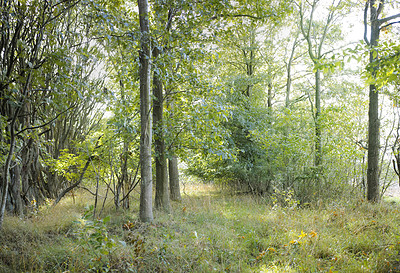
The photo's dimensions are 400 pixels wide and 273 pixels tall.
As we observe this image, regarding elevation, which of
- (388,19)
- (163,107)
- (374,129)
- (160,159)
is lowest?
(160,159)

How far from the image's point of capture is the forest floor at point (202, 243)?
330cm

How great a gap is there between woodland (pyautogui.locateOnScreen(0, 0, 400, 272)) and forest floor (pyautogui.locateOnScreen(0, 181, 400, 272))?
0.10 ft

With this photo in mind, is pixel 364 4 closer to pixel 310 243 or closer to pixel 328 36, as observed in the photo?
pixel 328 36

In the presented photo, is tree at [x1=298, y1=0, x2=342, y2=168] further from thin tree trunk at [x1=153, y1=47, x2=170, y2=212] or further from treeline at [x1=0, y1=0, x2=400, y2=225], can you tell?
thin tree trunk at [x1=153, y1=47, x2=170, y2=212]

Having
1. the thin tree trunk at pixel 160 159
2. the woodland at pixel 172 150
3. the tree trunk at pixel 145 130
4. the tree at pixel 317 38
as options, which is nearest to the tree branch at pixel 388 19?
the woodland at pixel 172 150

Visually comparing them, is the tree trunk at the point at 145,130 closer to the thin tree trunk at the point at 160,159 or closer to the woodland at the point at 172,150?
the woodland at the point at 172,150

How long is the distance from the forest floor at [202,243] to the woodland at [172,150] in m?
0.03

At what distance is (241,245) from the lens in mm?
4387

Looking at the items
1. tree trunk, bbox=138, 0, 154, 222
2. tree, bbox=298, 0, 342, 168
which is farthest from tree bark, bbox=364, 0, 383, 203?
tree trunk, bbox=138, 0, 154, 222

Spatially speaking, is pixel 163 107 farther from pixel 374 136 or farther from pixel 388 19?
pixel 388 19

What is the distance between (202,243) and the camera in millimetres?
4086

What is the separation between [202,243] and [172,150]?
2937 millimetres

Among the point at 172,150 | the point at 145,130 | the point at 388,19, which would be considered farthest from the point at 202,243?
the point at 388,19

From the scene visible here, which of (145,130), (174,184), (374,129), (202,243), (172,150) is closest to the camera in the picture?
(202,243)
